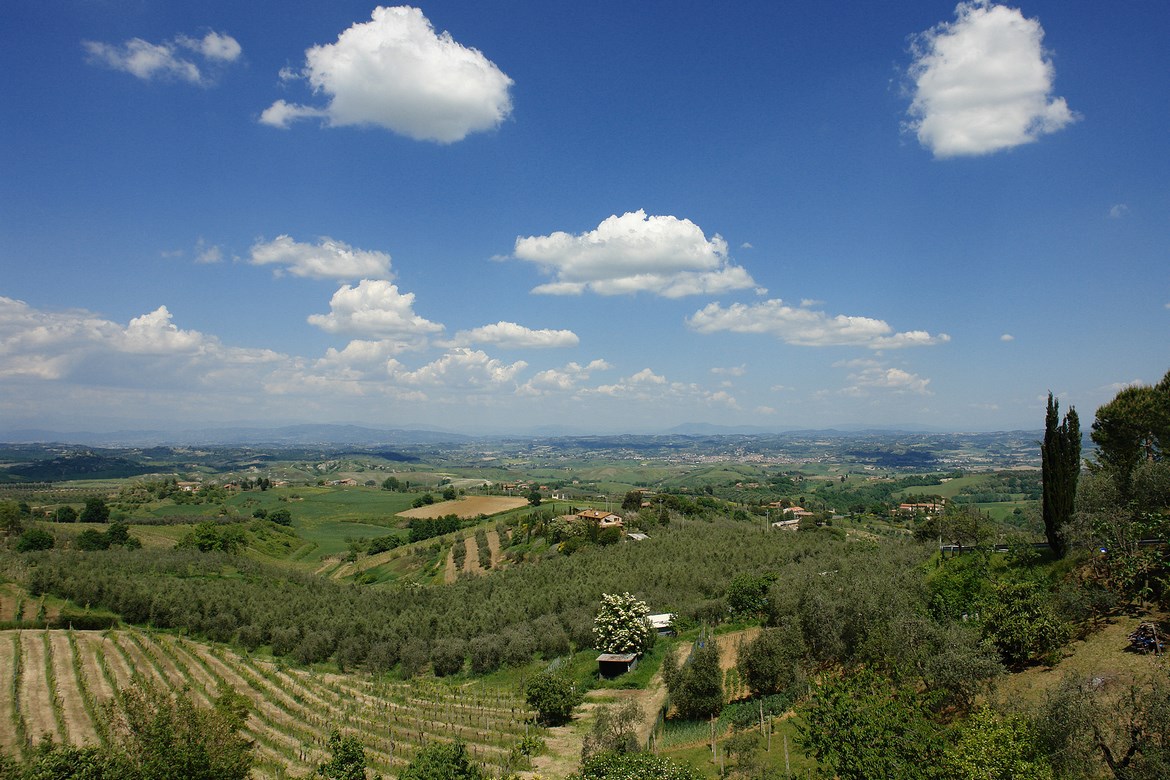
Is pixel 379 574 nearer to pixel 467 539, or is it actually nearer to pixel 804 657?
pixel 467 539

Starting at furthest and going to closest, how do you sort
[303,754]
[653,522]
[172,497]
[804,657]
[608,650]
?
1. [172,497]
2. [653,522]
3. [608,650]
4. [804,657]
5. [303,754]

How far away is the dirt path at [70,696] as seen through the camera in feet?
89.2

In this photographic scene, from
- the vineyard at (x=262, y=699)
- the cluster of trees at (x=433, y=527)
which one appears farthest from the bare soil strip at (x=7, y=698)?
the cluster of trees at (x=433, y=527)

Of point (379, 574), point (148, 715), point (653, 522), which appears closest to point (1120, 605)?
point (148, 715)

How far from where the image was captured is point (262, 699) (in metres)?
34.2

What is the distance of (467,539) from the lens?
8494cm

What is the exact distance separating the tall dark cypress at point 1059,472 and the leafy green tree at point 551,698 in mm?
26089

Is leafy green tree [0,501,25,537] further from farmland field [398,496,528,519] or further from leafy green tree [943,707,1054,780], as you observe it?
leafy green tree [943,707,1054,780]

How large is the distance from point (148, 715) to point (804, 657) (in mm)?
28600

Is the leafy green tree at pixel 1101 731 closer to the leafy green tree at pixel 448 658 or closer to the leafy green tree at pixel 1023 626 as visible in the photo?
the leafy green tree at pixel 1023 626

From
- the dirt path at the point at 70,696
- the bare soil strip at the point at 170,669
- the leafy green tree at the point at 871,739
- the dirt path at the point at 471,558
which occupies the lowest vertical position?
the dirt path at the point at 471,558

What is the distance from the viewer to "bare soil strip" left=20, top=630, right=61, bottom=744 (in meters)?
27.3

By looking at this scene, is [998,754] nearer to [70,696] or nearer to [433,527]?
[70,696]

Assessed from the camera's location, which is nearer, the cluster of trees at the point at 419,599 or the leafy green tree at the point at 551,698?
the leafy green tree at the point at 551,698
